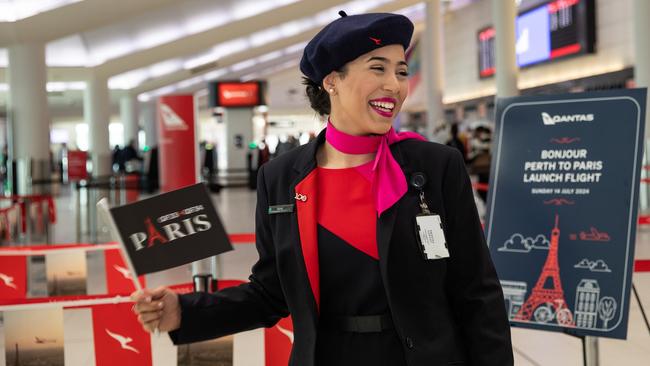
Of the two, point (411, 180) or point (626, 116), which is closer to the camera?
point (411, 180)

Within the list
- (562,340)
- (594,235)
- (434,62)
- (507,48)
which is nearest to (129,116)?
(434,62)

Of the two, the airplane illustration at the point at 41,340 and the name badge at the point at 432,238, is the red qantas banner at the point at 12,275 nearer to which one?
the airplane illustration at the point at 41,340

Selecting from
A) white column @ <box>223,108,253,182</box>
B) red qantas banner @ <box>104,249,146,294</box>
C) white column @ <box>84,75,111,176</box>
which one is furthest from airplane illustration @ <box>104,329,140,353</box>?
white column @ <box>223,108,253,182</box>

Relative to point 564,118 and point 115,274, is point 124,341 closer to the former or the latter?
point 115,274

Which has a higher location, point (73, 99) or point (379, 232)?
point (73, 99)

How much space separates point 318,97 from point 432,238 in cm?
51

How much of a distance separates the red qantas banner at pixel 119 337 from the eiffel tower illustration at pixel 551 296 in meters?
1.94

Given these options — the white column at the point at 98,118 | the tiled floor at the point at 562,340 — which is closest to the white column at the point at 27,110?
the tiled floor at the point at 562,340

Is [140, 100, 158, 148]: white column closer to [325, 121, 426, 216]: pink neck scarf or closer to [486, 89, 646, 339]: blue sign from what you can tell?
[486, 89, 646, 339]: blue sign

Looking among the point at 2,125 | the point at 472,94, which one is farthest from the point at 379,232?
the point at 2,125

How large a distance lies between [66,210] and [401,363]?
19354 mm

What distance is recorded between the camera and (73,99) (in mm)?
26969

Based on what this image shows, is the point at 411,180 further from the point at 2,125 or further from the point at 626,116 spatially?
the point at 2,125

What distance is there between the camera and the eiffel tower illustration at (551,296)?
156 inches
